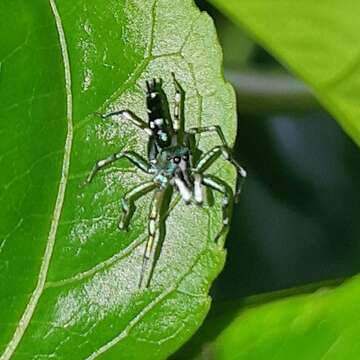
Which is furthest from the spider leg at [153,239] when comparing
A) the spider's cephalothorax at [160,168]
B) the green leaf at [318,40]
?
the green leaf at [318,40]

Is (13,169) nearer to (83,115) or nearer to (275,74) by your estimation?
(83,115)

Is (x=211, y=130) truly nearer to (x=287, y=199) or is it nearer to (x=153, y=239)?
(x=153, y=239)

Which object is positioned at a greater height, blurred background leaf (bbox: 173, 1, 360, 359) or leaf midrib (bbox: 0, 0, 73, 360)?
leaf midrib (bbox: 0, 0, 73, 360)

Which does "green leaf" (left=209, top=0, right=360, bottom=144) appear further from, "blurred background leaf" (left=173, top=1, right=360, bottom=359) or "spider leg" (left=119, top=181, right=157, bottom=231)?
"blurred background leaf" (left=173, top=1, right=360, bottom=359)

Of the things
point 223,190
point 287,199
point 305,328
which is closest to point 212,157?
point 223,190

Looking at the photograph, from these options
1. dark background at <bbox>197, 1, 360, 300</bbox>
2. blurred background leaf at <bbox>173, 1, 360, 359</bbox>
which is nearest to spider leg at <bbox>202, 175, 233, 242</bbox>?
blurred background leaf at <bbox>173, 1, 360, 359</bbox>

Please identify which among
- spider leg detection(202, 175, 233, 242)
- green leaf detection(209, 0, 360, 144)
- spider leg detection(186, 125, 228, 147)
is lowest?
spider leg detection(202, 175, 233, 242)

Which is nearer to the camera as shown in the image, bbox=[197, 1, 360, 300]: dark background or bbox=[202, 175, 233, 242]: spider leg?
bbox=[202, 175, 233, 242]: spider leg
